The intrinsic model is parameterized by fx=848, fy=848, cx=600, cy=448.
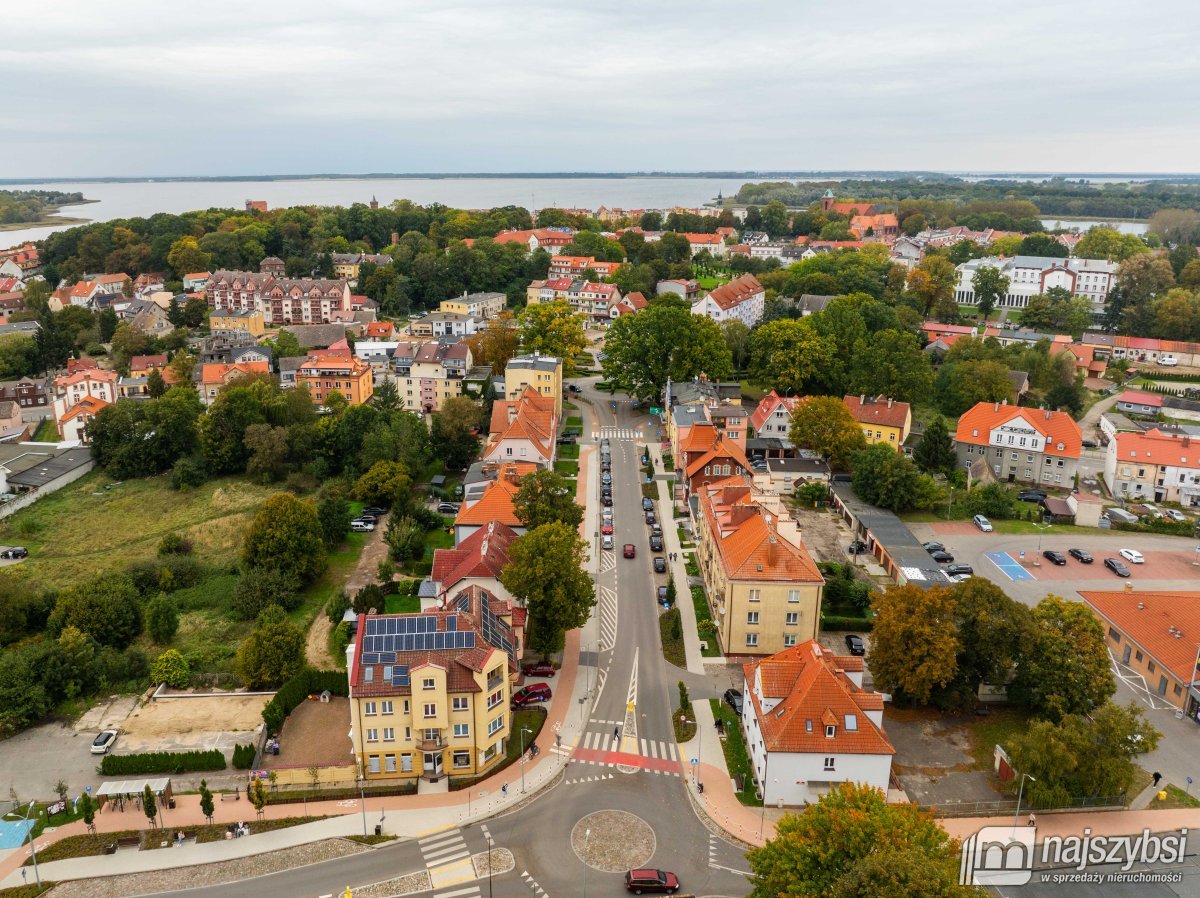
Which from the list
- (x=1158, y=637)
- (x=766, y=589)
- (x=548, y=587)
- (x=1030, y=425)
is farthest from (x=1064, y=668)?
(x=1030, y=425)

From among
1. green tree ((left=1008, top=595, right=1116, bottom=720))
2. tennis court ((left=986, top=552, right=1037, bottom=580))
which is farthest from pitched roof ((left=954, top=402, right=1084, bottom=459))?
green tree ((left=1008, top=595, right=1116, bottom=720))

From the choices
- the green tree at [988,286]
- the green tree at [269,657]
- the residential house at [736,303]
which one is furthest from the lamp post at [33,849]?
the green tree at [988,286]

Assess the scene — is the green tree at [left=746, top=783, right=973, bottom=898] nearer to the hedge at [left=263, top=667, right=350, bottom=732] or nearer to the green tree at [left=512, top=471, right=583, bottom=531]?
the hedge at [left=263, top=667, right=350, bottom=732]

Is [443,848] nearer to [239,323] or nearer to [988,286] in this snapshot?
[239,323]

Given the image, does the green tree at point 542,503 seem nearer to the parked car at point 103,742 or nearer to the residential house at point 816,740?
the residential house at point 816,740

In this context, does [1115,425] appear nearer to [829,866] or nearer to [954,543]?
[954,543]

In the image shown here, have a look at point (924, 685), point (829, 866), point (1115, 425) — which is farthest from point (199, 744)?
point (1115, 425)

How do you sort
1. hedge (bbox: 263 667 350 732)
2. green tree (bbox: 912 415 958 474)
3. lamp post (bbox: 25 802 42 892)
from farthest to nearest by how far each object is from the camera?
green tree (bbox: 912 415 958 474) → hedge (bbox: 263 667 350 732) → lamp post (bbox: 25 802 42 892)
